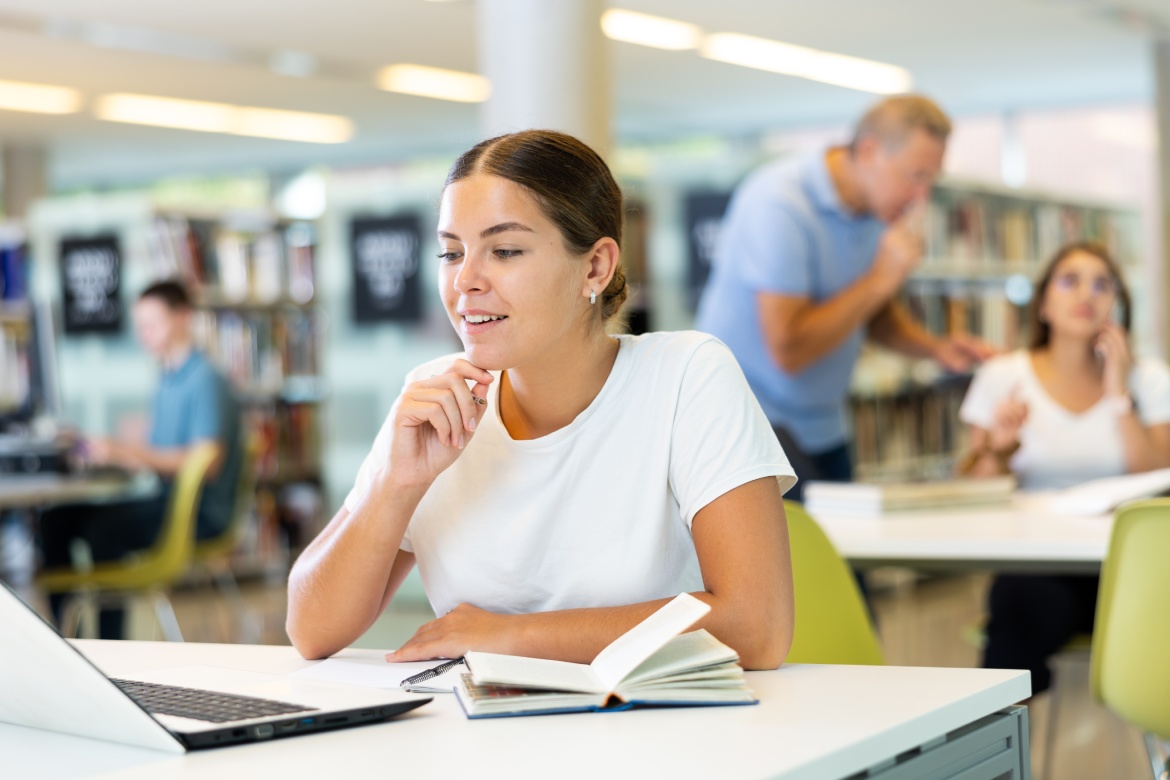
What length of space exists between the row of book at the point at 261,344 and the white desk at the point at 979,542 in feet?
15.5

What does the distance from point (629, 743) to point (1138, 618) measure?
1218 mm

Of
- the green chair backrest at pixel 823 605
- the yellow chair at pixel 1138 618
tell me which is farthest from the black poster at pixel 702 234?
the green chair backrest at pixel 823 605

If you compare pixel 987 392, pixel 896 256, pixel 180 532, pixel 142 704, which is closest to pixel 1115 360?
pixel 987 392

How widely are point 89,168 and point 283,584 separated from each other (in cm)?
664

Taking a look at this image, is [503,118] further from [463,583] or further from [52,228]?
[52,228]

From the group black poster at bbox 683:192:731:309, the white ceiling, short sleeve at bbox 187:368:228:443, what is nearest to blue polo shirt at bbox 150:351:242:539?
short sleeve at bbox 187:368:228:443

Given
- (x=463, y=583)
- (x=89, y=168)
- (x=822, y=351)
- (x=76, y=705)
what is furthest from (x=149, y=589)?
(x=89, y=168)

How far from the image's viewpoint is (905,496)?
9.16 ft

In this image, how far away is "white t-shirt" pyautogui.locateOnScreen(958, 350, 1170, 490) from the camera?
3.37m

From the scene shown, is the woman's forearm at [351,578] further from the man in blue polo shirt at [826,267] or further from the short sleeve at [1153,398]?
the short sleeve at [1153,398]

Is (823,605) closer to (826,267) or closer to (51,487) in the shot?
(826,267)

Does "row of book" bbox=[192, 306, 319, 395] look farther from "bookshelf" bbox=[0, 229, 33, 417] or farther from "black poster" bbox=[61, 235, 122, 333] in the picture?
"bookshelf" bbox=[0, 229, 33, 417]

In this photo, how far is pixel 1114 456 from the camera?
3.36m

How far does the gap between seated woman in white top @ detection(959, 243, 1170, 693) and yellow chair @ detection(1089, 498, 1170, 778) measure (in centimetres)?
95
